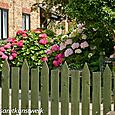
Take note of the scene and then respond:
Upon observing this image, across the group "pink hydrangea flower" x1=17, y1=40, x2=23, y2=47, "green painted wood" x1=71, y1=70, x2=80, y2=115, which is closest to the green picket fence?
"green painted wood" x1=71, y1=70, x2=80, y2=115

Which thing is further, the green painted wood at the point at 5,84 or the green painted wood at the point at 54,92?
the green painted wood at the point at 5,84

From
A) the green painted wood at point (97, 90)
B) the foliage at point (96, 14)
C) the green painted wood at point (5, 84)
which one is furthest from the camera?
the foliage at point (96, 14)

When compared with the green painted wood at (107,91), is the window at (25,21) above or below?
above

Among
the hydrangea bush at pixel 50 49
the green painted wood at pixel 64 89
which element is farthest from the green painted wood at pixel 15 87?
the hydrangea bush at pixel 50 49

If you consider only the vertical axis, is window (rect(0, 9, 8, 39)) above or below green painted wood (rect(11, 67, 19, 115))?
above

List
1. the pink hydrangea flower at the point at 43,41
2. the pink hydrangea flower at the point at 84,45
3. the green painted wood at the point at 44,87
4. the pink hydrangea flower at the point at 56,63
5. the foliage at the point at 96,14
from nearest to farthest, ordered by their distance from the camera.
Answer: the green painted wood at the point at 44,87
the foliage at the point at 96,14
the pink hydrangea flower at the point at 56,63
the pink hydrangea flower at the point at 84,45
the pink hydrangea flower at the point at 43,41

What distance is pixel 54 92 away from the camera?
5.39 m

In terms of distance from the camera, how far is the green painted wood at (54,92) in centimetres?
537

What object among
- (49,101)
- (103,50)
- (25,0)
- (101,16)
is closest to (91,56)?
(103,50)

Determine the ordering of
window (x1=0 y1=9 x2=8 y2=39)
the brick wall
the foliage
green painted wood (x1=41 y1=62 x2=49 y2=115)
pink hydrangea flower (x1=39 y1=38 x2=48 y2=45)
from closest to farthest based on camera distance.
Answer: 1. green painted wood (x1=41 y1=62 x2=49 y2=115)
2. the foliage
3. pink hydrangea flower (x1=39 y1=38 x2=48 y2=45)
4. window (x1=0 y1=9 x2=8 y2=39)
5. the brick wall

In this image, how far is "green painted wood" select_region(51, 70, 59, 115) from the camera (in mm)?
5370

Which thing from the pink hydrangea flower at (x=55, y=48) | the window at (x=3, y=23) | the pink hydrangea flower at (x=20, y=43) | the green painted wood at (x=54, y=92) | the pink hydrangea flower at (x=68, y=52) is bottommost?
the green painted wood at (x=54, y=92)

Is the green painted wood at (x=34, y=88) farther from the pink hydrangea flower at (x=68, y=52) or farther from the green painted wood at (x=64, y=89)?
the pink hydrangea flower at (x=68, y=52)

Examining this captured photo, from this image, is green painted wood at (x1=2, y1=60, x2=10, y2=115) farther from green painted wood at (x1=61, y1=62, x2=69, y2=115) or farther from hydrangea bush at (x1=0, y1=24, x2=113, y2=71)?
hydrangea bush at (x1=0, y1=24, x2=113, y2=71)
